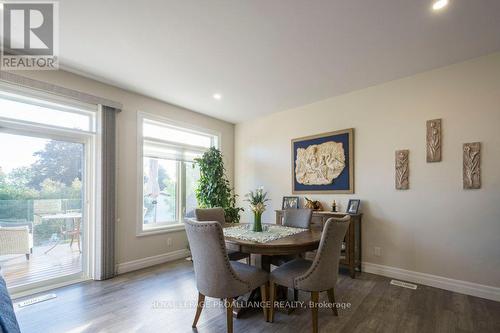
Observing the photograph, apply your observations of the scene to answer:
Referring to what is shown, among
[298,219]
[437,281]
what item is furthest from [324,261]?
[437,281]

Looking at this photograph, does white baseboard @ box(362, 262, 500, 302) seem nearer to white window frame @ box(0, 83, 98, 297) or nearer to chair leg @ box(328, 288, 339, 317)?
Answer: chair leg @ box(328, 288, 339, 317)

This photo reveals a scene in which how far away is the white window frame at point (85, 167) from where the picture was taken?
110 inches

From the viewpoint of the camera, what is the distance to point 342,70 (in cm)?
307

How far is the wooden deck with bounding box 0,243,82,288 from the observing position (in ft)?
8.92

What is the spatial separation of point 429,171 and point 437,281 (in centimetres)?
135

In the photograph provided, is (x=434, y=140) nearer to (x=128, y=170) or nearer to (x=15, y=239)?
(x=128, y=170)

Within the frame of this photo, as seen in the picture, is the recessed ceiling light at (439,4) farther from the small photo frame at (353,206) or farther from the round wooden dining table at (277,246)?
the small photo frame at (353,206)

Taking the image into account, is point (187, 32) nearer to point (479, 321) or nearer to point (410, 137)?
point (410, 137)

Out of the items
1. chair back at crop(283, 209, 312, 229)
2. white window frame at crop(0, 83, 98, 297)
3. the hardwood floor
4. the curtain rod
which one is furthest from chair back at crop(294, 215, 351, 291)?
the curtain rod

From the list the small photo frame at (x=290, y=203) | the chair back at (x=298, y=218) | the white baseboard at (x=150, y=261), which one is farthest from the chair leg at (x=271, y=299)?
the white baseboard at (x=150, y=261)

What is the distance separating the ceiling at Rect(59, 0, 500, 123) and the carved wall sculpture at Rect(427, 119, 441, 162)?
28.1 inches

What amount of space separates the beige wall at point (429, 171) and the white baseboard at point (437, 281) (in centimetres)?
5

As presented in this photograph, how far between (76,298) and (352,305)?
118 inches

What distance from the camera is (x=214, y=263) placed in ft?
6.41
